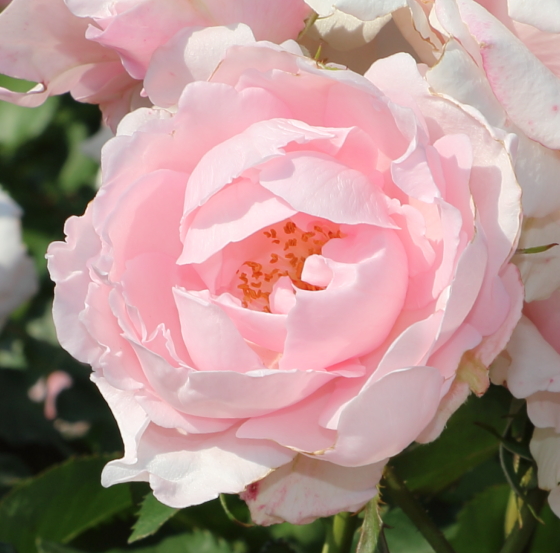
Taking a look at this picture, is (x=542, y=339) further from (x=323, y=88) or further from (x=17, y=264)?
(x=17, y=264)

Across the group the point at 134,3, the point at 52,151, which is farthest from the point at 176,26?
the point at 52,151

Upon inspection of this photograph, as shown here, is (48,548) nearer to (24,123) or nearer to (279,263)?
(279,263)

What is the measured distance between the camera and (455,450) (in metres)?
0.69

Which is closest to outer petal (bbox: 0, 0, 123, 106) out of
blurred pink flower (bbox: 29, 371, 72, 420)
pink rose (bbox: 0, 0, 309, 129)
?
pink rose (bbox: 0, 0, 309, 129)

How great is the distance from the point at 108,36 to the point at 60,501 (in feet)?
1.71

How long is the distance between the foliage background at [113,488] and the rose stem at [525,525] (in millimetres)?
20

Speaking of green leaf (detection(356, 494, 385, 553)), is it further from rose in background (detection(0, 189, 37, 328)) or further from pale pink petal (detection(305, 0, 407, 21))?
rose in background (detection(0, 189, 37, 328))

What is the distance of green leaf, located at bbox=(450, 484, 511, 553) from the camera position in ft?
2.47

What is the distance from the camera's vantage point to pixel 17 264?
3.84 feet

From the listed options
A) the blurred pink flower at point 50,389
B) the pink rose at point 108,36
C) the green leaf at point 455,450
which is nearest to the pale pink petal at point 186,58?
the pink rose at point 108,36

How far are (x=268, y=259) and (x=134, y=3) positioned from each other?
0.59ft

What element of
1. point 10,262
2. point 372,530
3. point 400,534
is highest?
point 372,530

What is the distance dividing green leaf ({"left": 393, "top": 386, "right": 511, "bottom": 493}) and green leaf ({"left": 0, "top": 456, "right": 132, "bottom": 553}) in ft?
0.95

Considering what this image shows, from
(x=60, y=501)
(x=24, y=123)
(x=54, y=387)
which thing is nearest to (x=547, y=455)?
(x=60, y=501)
